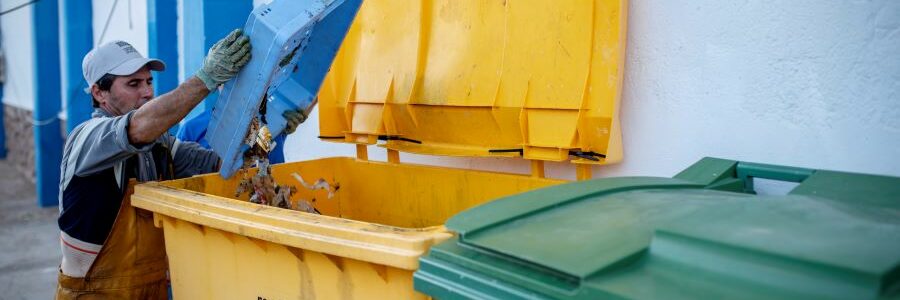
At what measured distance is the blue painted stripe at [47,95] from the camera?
8242 mm

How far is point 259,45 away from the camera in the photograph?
7.54 ft

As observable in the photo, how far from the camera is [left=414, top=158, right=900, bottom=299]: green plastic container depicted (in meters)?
1.08

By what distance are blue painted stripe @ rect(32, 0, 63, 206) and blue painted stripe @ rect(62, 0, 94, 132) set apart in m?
0.66

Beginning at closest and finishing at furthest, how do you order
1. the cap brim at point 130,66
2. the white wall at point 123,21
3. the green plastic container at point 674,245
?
the green plastic container at point 674,245 < the cap brim at point 130,66 < the white wall at point 123,21

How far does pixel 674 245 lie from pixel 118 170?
205 cm

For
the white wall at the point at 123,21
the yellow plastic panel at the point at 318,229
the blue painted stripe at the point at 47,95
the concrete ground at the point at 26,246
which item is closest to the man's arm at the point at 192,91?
the yellow plastic panel at the point at 318,229

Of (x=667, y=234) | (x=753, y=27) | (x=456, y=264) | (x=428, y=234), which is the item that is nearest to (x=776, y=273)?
(x=667, y=234)

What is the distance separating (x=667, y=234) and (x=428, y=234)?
556 mm

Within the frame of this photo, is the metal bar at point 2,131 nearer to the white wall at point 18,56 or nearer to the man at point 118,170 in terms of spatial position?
the white wall at point 18,56

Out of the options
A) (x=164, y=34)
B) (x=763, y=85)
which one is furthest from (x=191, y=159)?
(x=164, y=34)

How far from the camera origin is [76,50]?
26.0ft

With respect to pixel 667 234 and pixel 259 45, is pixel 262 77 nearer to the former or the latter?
pixel 259 45

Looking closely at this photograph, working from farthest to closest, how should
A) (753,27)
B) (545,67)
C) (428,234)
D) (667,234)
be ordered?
(545,67), (753,27), (428,234), (667,234)

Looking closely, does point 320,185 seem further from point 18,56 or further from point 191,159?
point 18,56
